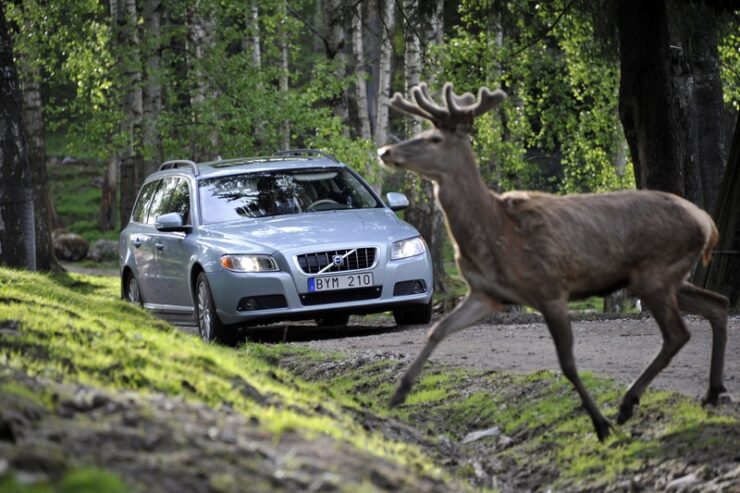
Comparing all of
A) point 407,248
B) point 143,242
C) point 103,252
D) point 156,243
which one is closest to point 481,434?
point 407,248

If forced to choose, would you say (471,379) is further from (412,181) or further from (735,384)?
(412,181)

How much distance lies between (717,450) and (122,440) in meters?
3.75

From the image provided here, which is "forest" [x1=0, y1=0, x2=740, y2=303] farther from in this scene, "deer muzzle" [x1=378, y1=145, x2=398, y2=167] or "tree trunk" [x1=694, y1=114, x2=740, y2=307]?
"deer muzzle" [x1=378, y1=145, x2=398, y2=167]

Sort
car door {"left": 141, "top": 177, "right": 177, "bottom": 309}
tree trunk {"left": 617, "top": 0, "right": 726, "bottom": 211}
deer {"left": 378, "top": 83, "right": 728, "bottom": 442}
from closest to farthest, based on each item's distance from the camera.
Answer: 1. deer {"left": 378, "top": 83, "right": 728, "bottom": 442}
2. car door {"left": 141, "top": 177, "right": 177, "bottom": 309}
3. tree trunk {"left": 617, "top": 0, "right": 726, "bottom": 211}

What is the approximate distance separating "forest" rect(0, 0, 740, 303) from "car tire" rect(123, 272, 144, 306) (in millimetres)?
1994

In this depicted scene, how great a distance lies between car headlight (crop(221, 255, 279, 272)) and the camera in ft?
49.9

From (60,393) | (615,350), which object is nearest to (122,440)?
(60,393)

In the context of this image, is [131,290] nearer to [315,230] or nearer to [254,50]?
[315,230]

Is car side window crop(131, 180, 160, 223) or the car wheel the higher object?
car side window crop(131, 180, 160, 223)

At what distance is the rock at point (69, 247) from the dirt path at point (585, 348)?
23.6 m

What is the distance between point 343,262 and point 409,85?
1439 cm

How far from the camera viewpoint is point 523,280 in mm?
9156

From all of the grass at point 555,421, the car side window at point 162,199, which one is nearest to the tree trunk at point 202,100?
the car side window at point 162,199

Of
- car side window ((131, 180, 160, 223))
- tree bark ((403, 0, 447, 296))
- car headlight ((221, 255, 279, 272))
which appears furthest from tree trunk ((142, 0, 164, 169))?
car headlight ((221, 255, 279, 272))
